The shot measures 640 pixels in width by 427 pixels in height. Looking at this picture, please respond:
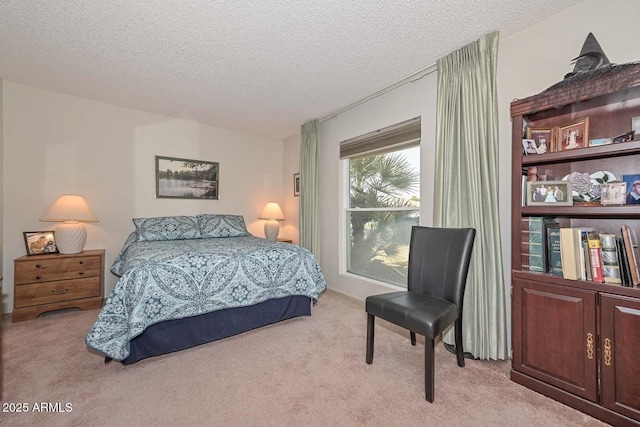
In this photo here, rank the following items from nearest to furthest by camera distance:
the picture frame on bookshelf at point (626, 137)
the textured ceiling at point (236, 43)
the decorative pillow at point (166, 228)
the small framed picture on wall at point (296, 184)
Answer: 1. the picture frame on bookshelf at point (626, 137)
2. the textured ceiling at point (236, 43)
3. the decorative pillow at point (166, 228)
4. the small framed picture on wall at point (296, 184)

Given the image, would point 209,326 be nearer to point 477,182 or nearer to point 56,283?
point 56,283

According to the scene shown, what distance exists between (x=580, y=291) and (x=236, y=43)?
2841 millimetres

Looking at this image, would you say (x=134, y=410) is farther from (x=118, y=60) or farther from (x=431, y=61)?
(x=431, y=61)

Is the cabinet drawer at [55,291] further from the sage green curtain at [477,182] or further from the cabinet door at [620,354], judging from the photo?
the cabinet door at [620,354]

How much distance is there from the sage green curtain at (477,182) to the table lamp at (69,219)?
3.68 meters

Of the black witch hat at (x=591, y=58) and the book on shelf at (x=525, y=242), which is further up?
the black witch hat at (x=591, y=58)

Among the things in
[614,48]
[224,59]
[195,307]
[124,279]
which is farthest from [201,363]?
[614,48]

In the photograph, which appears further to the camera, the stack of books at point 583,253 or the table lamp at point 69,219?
the table lamp at point 69,219

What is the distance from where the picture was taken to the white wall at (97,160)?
299 cm

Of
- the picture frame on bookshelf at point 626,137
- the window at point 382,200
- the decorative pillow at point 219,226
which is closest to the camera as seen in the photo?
the picture frame on bookshelf at point 626,137

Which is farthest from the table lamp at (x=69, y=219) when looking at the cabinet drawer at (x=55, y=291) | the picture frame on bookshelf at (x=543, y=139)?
the picture frame on bookshelf at (x=543, y=139)

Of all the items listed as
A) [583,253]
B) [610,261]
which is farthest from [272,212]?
[610,261]

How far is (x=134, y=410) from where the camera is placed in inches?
59.3

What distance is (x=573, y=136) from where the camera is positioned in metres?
1.65
